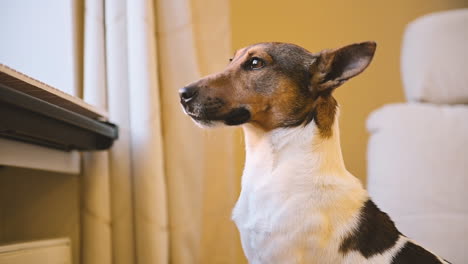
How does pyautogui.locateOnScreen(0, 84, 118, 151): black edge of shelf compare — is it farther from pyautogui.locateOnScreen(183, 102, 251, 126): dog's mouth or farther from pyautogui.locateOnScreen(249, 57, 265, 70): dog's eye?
pyautogui.locateOnScreen(249, 57, 265, 70): dog's eye

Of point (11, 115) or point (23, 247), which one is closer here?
point (11, 115)

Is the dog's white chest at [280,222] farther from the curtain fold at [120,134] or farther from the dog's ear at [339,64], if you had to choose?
the curtain fold at [120,134]

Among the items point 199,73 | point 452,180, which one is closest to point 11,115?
point 199,73

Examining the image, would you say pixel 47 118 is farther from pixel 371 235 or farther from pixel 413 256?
pixel 413 256

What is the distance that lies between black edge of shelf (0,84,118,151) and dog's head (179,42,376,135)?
13.4 inches

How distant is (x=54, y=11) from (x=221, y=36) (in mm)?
622

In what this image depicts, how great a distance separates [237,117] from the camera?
1097mm

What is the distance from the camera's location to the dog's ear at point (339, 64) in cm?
104

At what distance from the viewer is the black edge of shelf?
38.5 inches

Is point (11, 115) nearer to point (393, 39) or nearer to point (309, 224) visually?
point (309, 224)

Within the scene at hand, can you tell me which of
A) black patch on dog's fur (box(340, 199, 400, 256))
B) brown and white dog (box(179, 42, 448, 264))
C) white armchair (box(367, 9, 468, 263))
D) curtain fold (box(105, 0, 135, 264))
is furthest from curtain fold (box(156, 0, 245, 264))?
black patch on dog's fur (box(340, 199, 400, 256))

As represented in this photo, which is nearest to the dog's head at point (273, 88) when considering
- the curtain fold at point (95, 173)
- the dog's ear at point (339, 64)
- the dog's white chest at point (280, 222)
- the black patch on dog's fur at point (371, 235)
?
the dog's ear at point (339, 64)

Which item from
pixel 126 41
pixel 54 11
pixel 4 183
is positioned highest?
pixel 54 11

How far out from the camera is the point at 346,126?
7.08 ft
